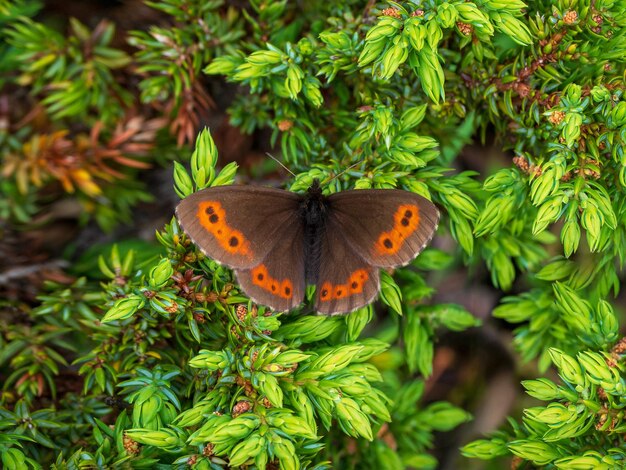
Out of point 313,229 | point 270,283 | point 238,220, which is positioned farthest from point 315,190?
point 270,283

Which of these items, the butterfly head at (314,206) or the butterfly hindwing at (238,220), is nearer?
the butterfly hindwing at (238,220)

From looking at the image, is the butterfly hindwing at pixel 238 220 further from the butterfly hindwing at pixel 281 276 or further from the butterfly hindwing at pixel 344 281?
the butterfly hindwing at pixel 344 281

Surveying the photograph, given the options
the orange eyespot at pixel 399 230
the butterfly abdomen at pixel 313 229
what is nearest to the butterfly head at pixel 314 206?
the butterfly abdomen at pixel 313 229

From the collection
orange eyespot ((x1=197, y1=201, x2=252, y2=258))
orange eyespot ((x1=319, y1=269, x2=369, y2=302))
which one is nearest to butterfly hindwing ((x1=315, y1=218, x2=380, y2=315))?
orange eyespot ((x1=319, y1=269, x2=369, y2=302))

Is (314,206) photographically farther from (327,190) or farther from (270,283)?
(270,283)

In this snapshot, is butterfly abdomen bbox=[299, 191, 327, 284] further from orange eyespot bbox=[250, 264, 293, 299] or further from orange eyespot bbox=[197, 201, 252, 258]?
orange eyespot bbox=[197, 201, 252, 258]

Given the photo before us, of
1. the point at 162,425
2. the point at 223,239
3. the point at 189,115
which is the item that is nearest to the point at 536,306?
the point at 223,239
